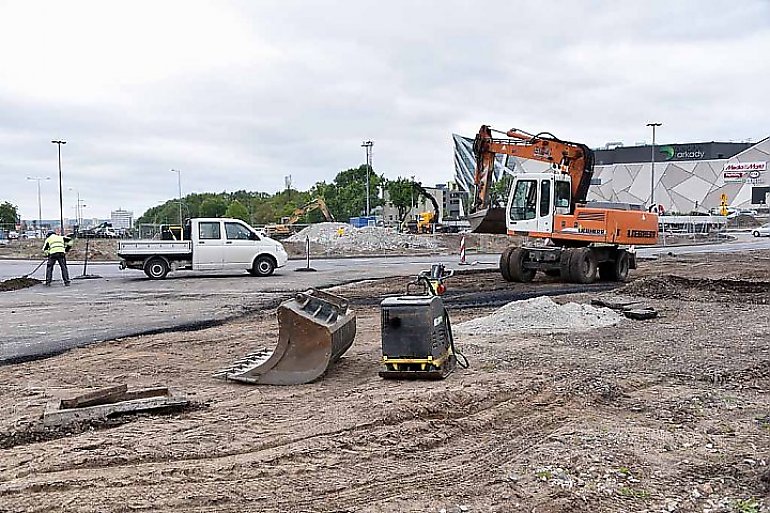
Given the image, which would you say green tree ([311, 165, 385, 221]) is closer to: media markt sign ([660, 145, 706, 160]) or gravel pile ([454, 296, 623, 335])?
media markt sign ([660, 145, 706, 160])

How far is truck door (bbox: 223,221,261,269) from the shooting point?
2402cm

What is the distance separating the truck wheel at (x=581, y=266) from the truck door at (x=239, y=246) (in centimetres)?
958

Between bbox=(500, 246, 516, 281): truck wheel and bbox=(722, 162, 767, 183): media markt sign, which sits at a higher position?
bbox=(722, 162, 767, 183): media markt sign

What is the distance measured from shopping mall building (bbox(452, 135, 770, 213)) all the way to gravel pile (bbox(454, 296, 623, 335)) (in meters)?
105

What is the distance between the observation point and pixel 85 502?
4871 mm

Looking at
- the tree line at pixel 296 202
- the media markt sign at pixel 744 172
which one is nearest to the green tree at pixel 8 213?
the tree line at pixel 296 202

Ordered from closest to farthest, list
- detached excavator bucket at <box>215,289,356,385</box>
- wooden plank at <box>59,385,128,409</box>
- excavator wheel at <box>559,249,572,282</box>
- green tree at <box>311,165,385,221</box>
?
1. wooden plank at <box>59,385,128,409</box>
2. detached excavator bucket at <box>215,289,356,385</box>
3. excavator wheel at <box>559,249,572,282</box>
4. green tree at <box>311,165,385,221</box>

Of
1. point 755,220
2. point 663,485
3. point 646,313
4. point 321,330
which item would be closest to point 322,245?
point 646,313

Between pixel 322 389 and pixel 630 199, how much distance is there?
122 meters

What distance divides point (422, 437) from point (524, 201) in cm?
1537

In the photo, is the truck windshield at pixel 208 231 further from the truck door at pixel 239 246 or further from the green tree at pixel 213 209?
the green tree at pixel 213 209

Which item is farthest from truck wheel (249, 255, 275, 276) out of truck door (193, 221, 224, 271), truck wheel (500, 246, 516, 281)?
truck wheel (500, 246, 516, 281)

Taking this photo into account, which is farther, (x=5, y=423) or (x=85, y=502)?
(x=5, y=423)

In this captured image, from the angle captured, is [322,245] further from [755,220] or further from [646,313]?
[755,220]
